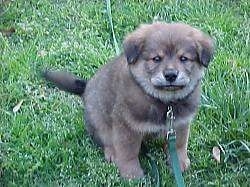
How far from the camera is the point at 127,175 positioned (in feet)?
14.1

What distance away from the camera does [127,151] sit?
4266 millimetres

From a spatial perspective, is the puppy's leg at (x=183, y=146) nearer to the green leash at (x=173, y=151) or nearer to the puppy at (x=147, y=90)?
the puppy at (x=147, y=90)

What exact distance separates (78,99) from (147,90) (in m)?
1.09

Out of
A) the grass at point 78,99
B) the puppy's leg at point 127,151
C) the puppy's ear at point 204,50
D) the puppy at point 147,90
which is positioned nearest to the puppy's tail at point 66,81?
the grass at point 78,99

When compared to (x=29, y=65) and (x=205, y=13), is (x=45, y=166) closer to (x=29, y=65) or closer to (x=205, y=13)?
(x=29, y=65)

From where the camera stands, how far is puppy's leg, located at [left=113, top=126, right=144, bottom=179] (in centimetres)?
420

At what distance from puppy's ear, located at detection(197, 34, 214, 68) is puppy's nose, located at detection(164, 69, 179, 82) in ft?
0.75

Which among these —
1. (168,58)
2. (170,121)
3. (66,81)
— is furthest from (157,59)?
(66,81)

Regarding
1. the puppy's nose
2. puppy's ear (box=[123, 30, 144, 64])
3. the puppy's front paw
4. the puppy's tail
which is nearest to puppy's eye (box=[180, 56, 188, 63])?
the puppy's nose

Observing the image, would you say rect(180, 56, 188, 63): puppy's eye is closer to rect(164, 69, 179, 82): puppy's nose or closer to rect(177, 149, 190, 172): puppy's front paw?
rect(164, 69, 179, 82): puppy's nose

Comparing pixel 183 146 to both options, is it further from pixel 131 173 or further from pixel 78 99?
pixel 78 99

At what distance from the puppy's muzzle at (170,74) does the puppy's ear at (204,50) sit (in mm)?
227

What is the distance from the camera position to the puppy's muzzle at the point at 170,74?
3.84 meters

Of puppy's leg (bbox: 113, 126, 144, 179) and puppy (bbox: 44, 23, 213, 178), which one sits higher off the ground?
puppy (bbox: 44, 23, 213, 178)
